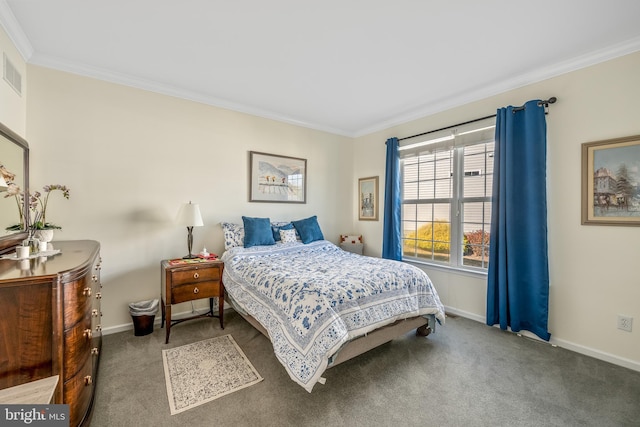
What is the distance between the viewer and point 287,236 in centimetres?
354

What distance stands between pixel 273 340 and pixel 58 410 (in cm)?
115

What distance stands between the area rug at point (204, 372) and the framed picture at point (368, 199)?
279 cm

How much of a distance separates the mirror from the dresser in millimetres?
558

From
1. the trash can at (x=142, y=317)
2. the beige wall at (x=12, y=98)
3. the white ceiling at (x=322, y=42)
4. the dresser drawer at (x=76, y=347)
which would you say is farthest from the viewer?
the trash can at (x=142, y=317)

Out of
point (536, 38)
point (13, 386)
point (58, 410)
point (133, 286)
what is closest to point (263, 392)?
point (58, 410)

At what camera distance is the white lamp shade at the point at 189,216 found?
2.80 meters

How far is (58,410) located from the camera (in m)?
1.12

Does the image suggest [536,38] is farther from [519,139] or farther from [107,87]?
[107,87]

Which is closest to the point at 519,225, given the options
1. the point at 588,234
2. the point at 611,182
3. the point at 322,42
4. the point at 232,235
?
the point at 588,234

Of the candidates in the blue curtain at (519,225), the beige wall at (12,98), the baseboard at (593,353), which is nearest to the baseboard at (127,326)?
the beige wall at (12,98)

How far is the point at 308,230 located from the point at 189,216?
1.52m

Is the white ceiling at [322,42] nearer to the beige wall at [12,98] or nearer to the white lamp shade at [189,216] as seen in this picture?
the beige wall at [12,98]

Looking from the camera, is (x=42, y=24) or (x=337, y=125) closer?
(x=42, y=24)

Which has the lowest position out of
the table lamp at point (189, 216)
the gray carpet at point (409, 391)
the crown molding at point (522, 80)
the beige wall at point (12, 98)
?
the gray carpet at point (409, 391)
